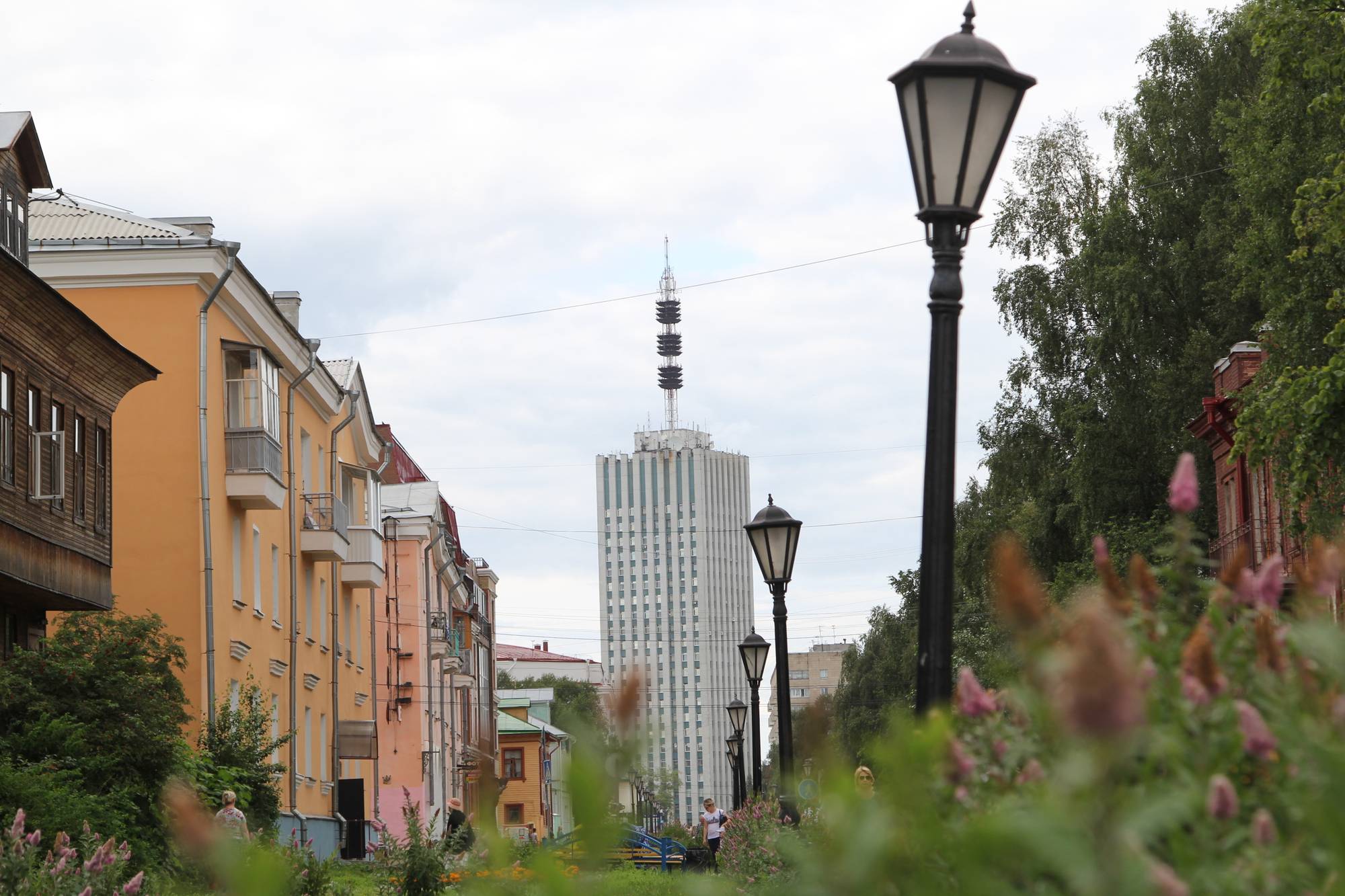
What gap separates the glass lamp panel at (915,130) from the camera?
652cm

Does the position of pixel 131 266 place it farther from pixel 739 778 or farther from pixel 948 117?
pixel 948 117

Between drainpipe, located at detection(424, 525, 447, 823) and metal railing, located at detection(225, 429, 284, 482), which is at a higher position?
metal railing, located at detection(225, 429, 284, 482)

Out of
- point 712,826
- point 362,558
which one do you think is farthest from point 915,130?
point 362,558

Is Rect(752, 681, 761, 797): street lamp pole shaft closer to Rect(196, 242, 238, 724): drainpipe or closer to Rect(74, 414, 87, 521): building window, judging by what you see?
Rect(196, 242, 238, 724): drainpipe

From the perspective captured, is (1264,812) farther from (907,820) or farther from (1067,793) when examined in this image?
(1067,793)

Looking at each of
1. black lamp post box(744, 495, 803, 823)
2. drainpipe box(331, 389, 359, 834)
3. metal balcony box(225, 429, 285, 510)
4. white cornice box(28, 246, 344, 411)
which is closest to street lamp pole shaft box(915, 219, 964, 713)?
black lamp post box(744, 495, 803, 823)

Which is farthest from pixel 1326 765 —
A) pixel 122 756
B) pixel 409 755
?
pixel 409 755

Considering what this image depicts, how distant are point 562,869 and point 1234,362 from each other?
32236mm

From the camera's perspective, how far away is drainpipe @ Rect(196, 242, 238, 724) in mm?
29891

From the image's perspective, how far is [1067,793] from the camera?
5.22 ft

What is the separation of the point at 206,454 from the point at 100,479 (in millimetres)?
5418

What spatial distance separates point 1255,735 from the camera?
227cm

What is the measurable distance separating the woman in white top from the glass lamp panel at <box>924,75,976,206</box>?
2323cm

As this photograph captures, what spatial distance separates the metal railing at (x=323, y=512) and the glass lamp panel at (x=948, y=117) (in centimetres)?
3293
